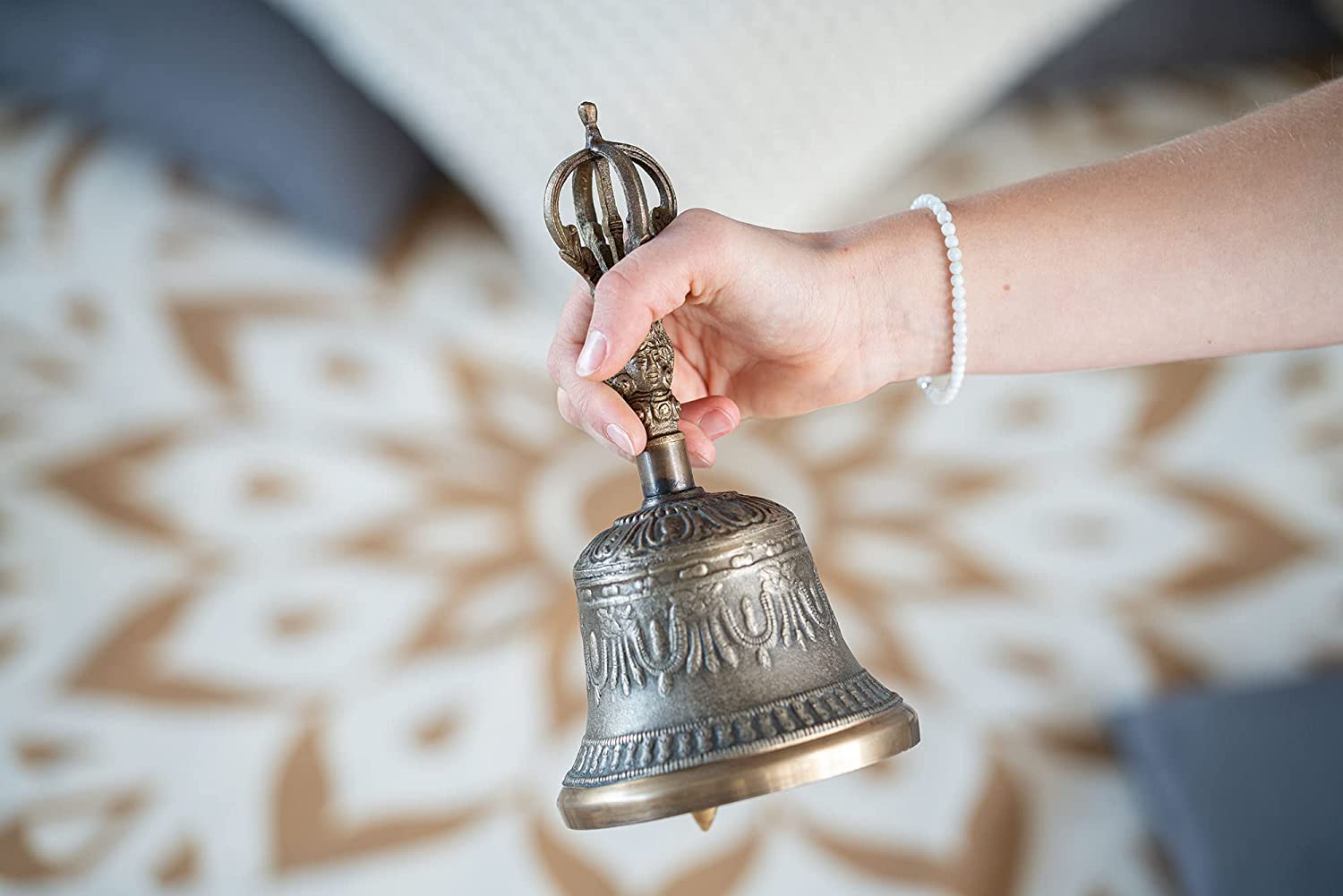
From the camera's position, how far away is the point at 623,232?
0.92 metres

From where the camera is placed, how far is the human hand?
88 centimetres

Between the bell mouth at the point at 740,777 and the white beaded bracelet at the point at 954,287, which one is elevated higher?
the white beaded bracelet at the point at 954,287

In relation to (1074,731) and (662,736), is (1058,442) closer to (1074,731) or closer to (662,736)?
(1074,731)

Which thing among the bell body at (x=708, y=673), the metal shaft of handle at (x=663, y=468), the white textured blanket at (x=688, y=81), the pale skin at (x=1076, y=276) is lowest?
the bell body at (x=708, y=673)

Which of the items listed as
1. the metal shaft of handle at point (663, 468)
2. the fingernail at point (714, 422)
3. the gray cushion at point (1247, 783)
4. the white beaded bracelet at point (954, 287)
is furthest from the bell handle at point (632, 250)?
the gray cushion at point (1247, 783)

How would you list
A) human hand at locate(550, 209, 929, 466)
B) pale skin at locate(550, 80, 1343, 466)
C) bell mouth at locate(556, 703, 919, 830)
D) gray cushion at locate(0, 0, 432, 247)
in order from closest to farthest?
bell mouth at locate(556, 703, 919, 830) < human hand at locate(550, 209, 929, 466) < pale skin at locate(550, 80, 1343, 466) < gray cushion at locate(0, 0, 432, 247)

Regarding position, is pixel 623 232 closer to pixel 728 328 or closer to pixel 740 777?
pixel 728 328

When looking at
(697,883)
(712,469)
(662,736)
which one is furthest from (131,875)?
(662,736)

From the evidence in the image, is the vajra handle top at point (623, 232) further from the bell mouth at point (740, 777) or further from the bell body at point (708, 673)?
the bell mouth at point (740, 777)

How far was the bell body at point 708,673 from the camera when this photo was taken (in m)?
0.79

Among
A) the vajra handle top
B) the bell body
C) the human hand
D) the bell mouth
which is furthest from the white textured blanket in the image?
the bell mouth

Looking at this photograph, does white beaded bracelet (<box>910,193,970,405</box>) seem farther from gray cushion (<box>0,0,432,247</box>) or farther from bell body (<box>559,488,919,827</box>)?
gray cushion (<box>0,0,432,247</box>)

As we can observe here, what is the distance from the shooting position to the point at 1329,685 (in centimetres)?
215

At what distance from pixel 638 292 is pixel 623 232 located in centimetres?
8
